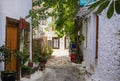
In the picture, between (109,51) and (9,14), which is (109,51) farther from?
(9,14)

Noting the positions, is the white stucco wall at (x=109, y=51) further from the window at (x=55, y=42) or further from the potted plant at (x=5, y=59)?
the window at (x=55, y=42)

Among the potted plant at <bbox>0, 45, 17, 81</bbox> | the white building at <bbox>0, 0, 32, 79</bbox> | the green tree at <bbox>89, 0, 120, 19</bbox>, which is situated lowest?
the potted plant at <bbox>0, 45, 17, 81</bbox>

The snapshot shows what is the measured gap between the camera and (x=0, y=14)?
24.7 feet

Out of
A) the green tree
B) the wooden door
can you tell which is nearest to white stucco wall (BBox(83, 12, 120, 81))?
the wooden door

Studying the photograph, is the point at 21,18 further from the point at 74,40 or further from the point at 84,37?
the point at 74,40

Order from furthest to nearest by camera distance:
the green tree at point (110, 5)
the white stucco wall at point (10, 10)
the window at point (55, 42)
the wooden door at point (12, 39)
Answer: the window at point (55, 42), the wooden door at point (12, 39), the white stucco wall at point (10, 10), the green tree at point (110, 5)

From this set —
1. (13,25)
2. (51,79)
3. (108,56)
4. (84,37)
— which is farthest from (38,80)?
(84,37)

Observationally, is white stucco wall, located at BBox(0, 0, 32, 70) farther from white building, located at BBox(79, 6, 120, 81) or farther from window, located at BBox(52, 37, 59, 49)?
window, located at BBox(52, 37, 59, 49)

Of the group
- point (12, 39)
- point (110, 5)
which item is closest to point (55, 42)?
point (12, 39)

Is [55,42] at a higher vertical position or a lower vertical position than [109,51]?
higher

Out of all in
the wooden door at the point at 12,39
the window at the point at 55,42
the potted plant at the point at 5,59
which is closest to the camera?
the potted plant at the point at 5,59

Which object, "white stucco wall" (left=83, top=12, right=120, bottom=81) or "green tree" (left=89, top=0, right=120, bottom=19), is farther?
"white stucco wall" (left=83, top=12, right=120, bottom=81)

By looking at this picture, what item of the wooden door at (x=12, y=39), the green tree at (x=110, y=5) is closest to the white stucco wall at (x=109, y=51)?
the wooden door at (x=12, y=39)

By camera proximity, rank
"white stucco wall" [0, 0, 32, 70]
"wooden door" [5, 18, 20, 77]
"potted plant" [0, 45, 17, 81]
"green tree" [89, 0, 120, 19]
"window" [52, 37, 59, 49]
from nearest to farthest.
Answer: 1. "green tree" [89, 0, 120, 19]
2. "potted plant" [0, 45, 17, 81]
3. "white stucco wall" [0, 0, 32, 70]
4. "wooden door" [5, 18, 20, 77]
5. "window" [52, 37, 59, 49]
